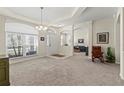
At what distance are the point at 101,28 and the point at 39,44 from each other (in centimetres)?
446

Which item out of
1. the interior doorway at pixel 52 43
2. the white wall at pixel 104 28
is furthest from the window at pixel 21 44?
the white wall at pixel 104 28

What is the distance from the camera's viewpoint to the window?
7360mm

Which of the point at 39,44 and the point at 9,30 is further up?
the point at 9,30

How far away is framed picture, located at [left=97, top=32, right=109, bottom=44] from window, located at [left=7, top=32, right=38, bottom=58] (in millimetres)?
4510

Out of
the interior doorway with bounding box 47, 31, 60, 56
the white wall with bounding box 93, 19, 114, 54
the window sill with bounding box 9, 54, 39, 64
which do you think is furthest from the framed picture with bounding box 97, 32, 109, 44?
the window sill with bounding box 9, 54, 39, 64

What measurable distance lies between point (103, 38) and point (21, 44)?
532 centimetres

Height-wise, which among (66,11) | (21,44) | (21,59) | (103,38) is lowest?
(21,59)

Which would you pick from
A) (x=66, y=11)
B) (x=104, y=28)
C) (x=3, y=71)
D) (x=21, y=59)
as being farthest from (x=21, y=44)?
(x=104, y=28)

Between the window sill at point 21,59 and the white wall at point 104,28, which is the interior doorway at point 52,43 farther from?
the white wall at point 104,28

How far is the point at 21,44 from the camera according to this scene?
26.5ft

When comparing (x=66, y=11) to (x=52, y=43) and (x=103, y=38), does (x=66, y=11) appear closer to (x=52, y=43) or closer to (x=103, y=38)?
(x=103, y=38)

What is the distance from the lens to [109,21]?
772 centimetres
